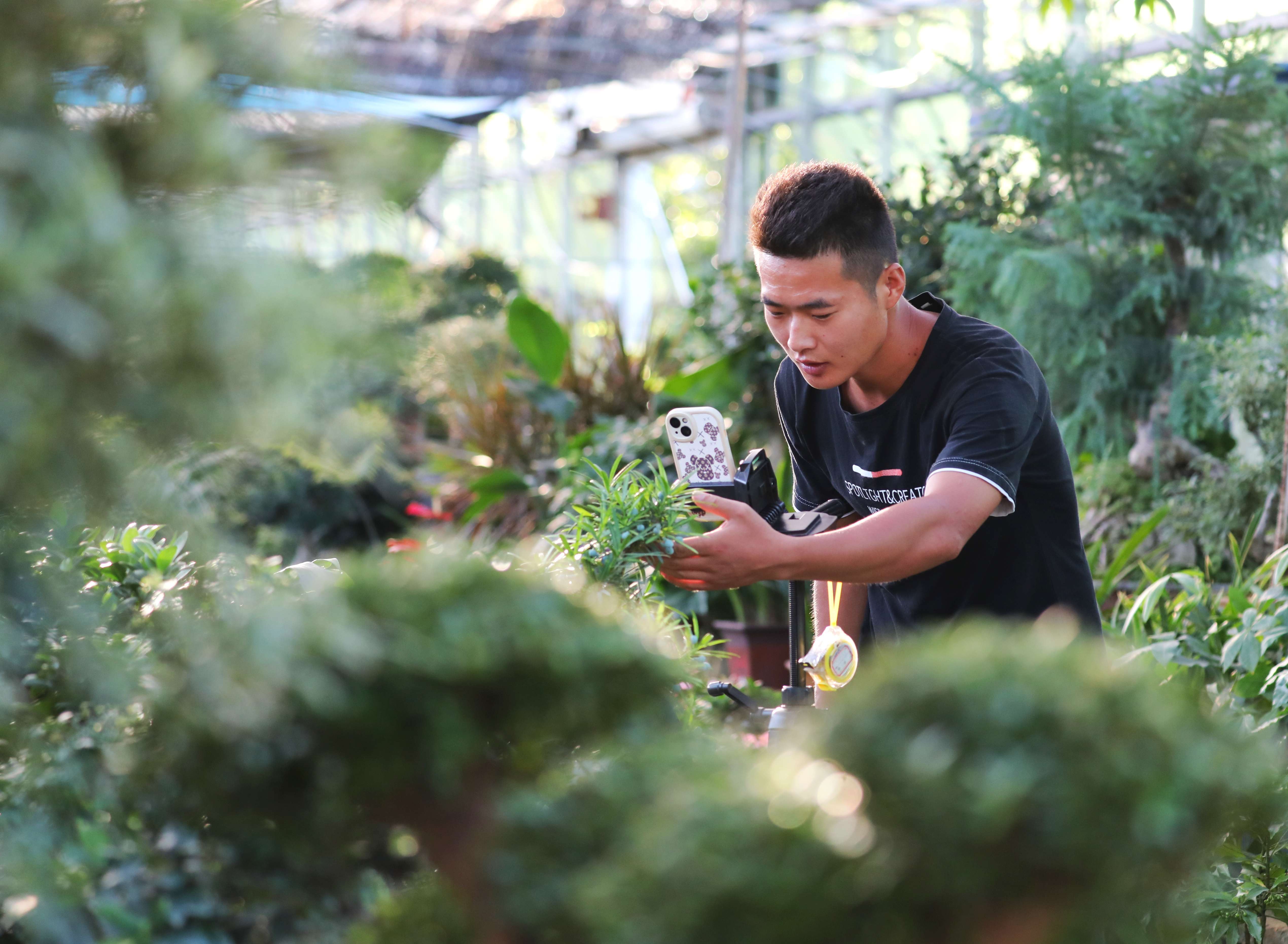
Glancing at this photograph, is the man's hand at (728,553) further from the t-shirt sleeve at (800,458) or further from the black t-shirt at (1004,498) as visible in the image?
the t-shirt sleeve at (800,458)

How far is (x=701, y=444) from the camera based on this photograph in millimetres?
1469

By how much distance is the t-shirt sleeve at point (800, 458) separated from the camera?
2219 millimetres

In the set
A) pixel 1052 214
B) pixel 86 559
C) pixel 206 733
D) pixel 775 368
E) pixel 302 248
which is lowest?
pixel 775 368

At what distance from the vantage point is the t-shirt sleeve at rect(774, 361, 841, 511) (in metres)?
2.22

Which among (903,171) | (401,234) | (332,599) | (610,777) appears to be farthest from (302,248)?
(903,171)

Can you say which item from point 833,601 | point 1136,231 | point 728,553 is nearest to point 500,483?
point 1136,231

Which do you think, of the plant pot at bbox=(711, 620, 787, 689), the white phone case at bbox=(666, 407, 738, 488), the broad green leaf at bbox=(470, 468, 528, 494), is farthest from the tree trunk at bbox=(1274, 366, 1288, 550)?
the broad green leaf at bbox=(470, 468, 528, 494)

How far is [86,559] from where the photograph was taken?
1.09m

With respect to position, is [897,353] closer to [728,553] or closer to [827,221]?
[827,221]

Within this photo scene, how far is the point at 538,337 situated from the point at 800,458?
3289mm

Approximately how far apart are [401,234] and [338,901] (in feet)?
1.42

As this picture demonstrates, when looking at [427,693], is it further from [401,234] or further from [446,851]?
[401,234]

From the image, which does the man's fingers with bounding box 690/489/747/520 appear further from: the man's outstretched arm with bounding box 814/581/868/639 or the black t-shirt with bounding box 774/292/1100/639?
the man's outstretched arm with bounding box 814/581/868/639

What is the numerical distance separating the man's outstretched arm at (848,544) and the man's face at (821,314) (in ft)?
0.88
